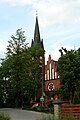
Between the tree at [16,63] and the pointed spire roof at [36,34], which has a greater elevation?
the pointed spire roof at [36,34]

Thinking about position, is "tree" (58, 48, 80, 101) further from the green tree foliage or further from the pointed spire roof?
the pointed spire roof

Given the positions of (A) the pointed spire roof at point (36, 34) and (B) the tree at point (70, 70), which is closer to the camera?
(B) the tree at point (70, 70)

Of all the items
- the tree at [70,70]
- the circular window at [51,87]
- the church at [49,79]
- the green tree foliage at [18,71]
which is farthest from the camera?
the circular window at [51,87]

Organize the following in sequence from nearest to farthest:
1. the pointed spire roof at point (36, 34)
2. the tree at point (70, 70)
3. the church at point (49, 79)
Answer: the tree at point (70, 70), the church at point (49, 79), the pointed spire roof at point (36, 34)

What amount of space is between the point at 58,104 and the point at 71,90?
97.7 feet

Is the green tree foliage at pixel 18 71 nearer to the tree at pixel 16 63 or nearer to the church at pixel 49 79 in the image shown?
the tree at pixel 16 63

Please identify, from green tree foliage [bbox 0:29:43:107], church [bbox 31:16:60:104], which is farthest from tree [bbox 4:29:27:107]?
church [bbox 31:16:60:104]

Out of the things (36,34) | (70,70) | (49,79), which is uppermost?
(36,34)

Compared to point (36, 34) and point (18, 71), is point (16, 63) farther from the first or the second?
point (36, 34)

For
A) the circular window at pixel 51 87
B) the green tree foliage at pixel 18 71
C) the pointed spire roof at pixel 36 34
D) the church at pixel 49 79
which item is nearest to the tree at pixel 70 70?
the green tree foliage at pixel 18 71

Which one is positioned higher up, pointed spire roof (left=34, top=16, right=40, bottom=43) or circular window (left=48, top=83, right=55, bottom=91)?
pointed spire roof (left=34, top=16, right=40, bottom=43)

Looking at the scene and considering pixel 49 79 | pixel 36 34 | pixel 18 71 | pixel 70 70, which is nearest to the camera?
pixel 70 70

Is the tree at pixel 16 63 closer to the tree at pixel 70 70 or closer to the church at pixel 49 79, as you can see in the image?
the tree at pixel 70 70

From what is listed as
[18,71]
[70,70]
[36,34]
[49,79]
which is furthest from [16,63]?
[36,34]
